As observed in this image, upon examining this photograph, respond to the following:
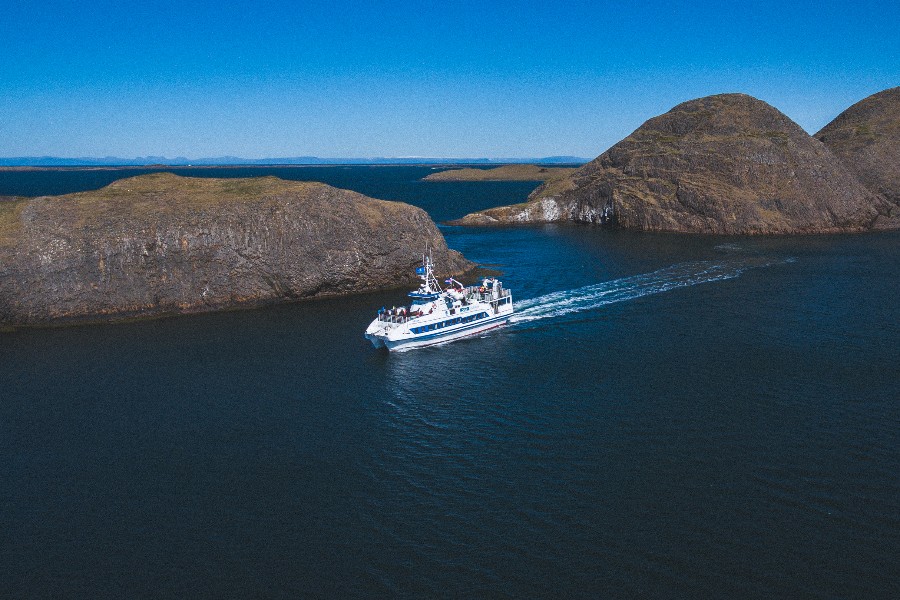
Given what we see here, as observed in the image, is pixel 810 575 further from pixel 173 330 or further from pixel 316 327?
pixel 173 330

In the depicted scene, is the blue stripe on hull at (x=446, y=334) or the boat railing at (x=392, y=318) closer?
the blue stripe on hull at (x=446, y=334)

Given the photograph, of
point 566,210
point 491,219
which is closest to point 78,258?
point 491,219

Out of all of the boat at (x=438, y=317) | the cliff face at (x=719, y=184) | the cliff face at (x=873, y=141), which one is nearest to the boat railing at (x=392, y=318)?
the boat at (x=438, y=317)

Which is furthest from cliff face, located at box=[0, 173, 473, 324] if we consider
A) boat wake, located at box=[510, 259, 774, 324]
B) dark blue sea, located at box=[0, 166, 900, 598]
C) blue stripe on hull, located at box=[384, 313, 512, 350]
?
blue stripe on hull, located at box=[384, 313, 512, 350]

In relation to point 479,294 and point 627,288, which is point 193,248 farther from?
point 627,288

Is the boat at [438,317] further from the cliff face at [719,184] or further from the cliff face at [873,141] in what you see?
the cliff face at [873,141]

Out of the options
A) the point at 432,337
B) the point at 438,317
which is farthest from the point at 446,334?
the point at 438,317

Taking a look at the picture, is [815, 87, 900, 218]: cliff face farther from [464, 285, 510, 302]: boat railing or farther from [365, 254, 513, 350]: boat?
[365, 254, 513, 350]: boat
